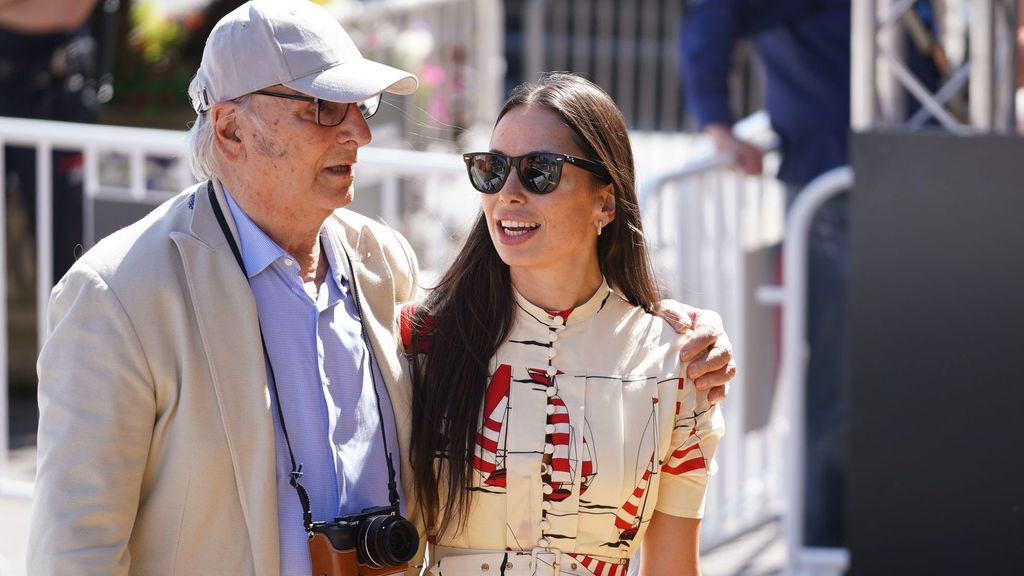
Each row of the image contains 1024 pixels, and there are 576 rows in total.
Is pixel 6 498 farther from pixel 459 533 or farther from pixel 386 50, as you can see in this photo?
pixel 386 50

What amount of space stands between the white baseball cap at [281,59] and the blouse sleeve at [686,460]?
84 centimetres

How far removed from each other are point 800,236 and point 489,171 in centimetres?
228

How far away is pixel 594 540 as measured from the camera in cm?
253

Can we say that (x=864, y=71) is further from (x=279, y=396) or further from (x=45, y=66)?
(x=45, y=66)

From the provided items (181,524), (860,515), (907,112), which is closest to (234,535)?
(181,524)

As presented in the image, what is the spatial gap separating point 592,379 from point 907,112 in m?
2.56

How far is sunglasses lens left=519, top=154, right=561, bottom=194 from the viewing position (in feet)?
8.39

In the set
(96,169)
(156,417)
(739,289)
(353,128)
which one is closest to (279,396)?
(156,417)

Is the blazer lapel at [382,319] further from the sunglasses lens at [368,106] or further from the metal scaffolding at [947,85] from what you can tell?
the metal scaffolding at [947,85]

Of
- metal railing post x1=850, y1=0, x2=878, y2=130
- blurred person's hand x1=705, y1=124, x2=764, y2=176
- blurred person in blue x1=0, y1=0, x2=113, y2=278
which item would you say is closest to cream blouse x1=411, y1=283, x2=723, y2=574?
metal railing post x1=850, y1=0, x2=878, y2=130

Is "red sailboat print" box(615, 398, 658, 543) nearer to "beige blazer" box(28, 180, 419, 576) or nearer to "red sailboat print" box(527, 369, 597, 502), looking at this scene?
"red sailboat print" box(527, 369, 597, 502)

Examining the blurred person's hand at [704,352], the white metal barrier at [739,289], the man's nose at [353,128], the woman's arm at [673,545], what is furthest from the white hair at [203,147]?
the white metal barrier at [739,289]

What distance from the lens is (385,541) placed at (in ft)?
7.73

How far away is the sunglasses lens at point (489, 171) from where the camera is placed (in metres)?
2.57
